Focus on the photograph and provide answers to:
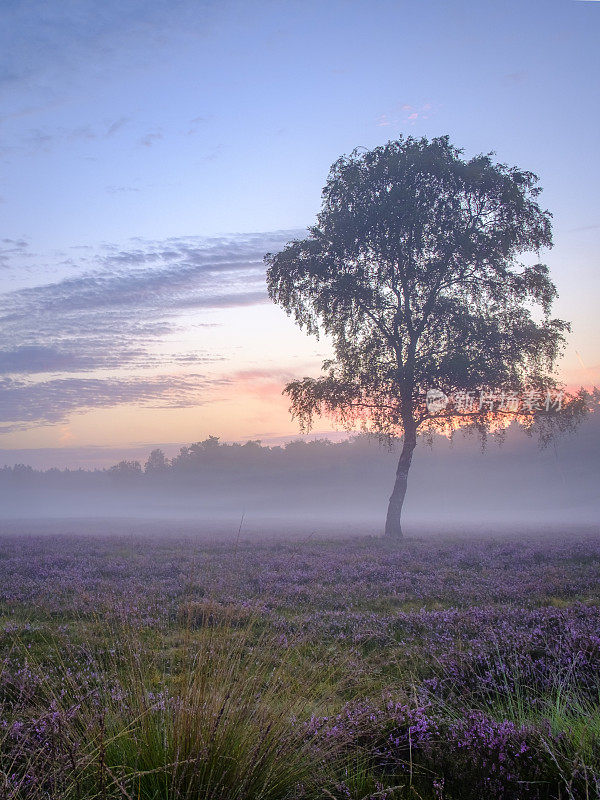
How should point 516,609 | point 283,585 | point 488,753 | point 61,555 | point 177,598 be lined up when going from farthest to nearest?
point 61,555 → point 283,585 → point 177,598 → point 516,609 → point 488,753

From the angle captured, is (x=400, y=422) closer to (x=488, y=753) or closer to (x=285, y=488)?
(x=488, y=753)

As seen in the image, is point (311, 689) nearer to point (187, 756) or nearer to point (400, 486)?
point (187, 756)

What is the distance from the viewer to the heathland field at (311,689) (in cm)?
279

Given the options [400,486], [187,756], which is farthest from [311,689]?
[400,486]

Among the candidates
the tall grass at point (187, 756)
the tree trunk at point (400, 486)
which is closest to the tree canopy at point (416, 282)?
the tree trunk at point (400, 486)

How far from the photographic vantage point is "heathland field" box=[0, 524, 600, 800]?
279 cm

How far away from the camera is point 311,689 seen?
14.9ft

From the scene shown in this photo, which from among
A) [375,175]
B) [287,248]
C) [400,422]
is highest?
[375,175]

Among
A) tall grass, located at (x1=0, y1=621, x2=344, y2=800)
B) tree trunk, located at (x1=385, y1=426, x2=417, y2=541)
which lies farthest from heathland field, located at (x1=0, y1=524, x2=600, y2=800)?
tree trunk, located at (x1=385, y1=426, x2=417, y2=541)

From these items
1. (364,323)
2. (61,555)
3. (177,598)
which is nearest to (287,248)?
(364,323)

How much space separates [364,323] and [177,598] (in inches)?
717

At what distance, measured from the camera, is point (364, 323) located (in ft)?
84.5

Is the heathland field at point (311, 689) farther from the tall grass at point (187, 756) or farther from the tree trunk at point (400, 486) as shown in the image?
the tree trunk at point (400, 486)

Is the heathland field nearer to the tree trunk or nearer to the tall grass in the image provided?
the tall grass
